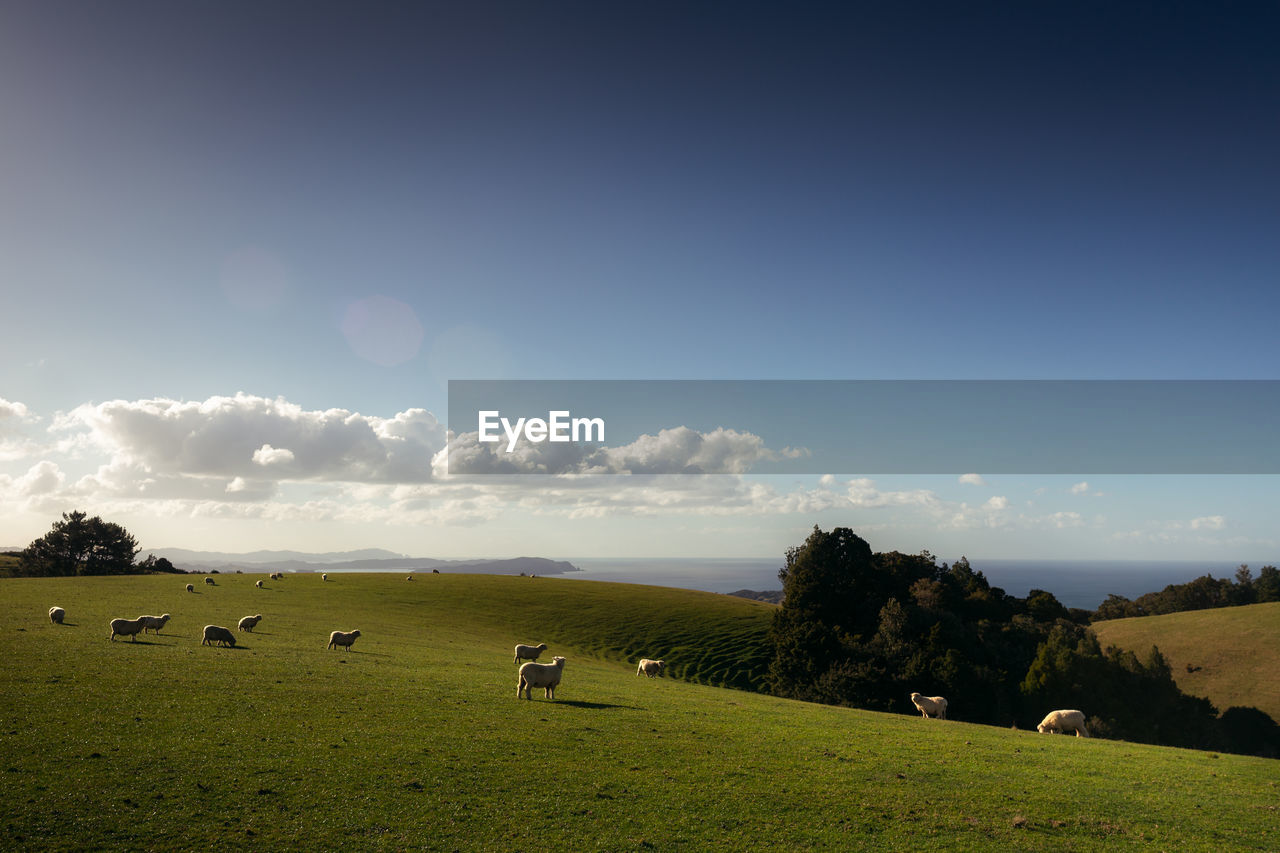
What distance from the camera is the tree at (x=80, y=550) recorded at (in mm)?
93875

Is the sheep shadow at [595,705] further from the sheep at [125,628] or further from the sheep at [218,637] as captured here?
the sheep at [125,628]

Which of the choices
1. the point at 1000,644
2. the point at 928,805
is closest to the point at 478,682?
the point at 928,805

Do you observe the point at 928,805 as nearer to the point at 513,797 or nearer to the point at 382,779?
the point at 513,797

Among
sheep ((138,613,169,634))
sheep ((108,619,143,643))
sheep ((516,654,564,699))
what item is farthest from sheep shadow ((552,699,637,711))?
sheep ((138,613,169,634))

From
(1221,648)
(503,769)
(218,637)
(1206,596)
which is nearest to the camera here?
(503,769)

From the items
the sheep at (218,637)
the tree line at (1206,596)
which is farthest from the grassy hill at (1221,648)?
the sheep at (218,637)

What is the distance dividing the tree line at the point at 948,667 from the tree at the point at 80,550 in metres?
102

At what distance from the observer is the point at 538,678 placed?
2480cm

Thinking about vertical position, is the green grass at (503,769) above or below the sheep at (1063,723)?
above

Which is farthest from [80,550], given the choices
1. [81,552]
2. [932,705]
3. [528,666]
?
[932,705]

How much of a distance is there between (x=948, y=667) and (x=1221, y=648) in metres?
52.8

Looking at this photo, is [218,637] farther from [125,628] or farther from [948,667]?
[948,667]

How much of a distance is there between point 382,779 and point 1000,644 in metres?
60.5

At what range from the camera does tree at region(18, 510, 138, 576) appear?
3696 inches
